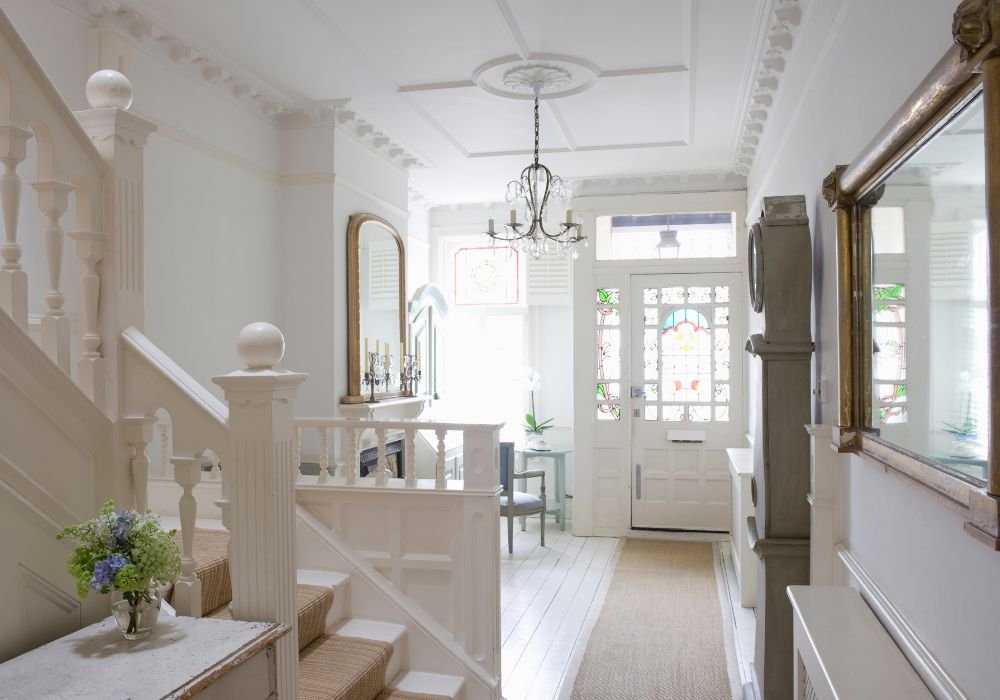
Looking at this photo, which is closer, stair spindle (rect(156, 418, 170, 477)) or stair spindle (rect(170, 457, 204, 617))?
stair spindle (rect(170, 457, 204, 617))

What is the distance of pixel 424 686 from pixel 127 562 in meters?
1.80

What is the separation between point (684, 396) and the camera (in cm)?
673

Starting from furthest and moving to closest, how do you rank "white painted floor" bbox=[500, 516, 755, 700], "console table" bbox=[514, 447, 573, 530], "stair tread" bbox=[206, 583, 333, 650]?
"console table" bbox=[514, 447, 573, 530], "white painted floor" bbox=[500, 516, 755, 700], "stair tread" bbox=[206, 583, 333, 650]

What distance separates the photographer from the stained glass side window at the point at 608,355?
6.86 meters

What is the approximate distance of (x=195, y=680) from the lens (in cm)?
150

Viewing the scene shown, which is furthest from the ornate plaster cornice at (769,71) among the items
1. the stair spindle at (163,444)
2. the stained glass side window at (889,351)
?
the stair spindle at (163,444)

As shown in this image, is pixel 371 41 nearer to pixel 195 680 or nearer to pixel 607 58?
pixel 607 58

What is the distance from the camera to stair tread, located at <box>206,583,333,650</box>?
112 inches

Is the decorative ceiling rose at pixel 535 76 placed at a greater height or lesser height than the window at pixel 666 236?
greater

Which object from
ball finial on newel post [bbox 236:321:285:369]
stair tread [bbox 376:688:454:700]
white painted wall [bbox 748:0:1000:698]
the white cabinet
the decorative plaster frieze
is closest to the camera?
white painted wall [bbox 748:0:1000:698]

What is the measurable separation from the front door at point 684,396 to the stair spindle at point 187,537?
203 inches

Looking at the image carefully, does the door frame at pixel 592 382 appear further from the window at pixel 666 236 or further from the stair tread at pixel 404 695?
the stair tread at pixel 404 695

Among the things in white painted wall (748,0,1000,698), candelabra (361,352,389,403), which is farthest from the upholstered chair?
white painted wall (748,0,1000,698)

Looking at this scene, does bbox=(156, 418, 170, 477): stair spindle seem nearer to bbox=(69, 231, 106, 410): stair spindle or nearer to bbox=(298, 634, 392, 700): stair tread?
bbox=(298, 634, 392, 700): stair tread
